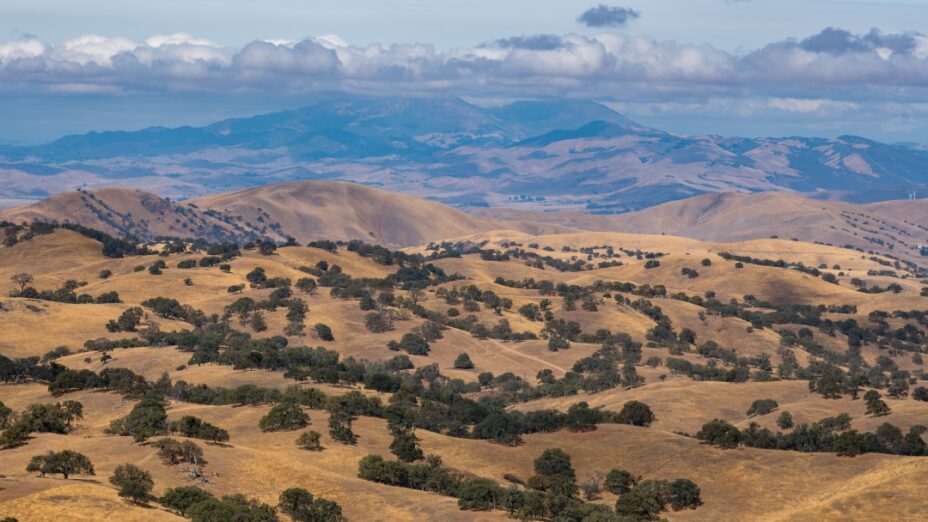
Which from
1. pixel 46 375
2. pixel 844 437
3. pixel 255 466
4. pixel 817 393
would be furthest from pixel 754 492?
pixel 46 375

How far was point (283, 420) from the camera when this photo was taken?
399 ft

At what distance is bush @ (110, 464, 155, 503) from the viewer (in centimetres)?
8512

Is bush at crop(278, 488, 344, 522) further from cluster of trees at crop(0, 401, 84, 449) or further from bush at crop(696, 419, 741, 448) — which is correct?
bush at crop(696, 419, 741, 448)

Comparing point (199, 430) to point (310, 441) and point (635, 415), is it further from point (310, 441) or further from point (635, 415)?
point (635, 415)

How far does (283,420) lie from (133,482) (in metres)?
36.2

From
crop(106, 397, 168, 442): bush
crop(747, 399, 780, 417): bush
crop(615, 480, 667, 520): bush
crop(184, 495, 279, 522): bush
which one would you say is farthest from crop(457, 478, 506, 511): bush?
crop(747, 399, 780, 417): bush

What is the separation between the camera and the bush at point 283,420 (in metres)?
121

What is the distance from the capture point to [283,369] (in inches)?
6609

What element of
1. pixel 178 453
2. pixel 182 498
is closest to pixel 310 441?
pixel 178 453

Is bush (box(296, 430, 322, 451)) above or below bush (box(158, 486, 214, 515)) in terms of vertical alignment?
below

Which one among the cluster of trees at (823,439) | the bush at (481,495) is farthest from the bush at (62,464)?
the cluster of trees at (823,439)

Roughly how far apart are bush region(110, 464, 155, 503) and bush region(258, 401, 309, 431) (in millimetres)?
29937

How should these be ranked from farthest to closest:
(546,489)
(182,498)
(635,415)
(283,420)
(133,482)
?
(635,415) < (283,420) < (546,489) < (182,498) < (133,482)

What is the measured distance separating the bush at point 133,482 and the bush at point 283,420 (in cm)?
2994
